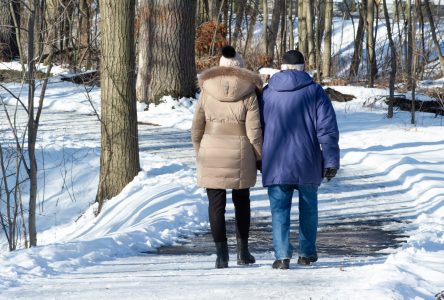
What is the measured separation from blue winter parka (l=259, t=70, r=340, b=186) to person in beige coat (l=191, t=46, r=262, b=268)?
162 mm

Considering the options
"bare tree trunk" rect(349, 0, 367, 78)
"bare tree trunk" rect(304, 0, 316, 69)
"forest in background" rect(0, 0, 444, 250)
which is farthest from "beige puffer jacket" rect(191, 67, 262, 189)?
"bare tree trunk" rect(304, 0, 316, 69)

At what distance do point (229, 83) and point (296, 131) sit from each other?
24.6 inches

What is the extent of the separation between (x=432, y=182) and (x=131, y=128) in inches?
155

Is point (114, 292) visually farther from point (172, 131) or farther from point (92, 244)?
point (172, 131)

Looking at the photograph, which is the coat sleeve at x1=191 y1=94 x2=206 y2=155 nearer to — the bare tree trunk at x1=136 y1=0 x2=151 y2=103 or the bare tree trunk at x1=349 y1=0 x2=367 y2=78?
the bare tree trunk at x1=136 y1=0 x2=151 y2=103

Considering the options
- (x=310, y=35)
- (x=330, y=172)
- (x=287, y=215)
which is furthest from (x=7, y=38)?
(x=330, y=172)

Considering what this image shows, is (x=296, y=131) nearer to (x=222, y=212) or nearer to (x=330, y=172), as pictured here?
(x=330, y=172)

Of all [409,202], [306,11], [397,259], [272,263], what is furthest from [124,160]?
[306,11]

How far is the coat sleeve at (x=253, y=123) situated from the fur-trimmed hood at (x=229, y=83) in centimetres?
7

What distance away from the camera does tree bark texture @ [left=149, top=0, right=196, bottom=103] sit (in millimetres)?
19281

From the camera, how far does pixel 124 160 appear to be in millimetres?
12234

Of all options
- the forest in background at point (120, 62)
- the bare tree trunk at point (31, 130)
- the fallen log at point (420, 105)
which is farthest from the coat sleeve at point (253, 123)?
the fallen log at point (420, 105)

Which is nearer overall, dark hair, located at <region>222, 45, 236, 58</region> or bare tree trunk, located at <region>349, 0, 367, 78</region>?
dark hair, located at <region>222, 45, 236, 58</region>

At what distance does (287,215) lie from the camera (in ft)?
23.5
